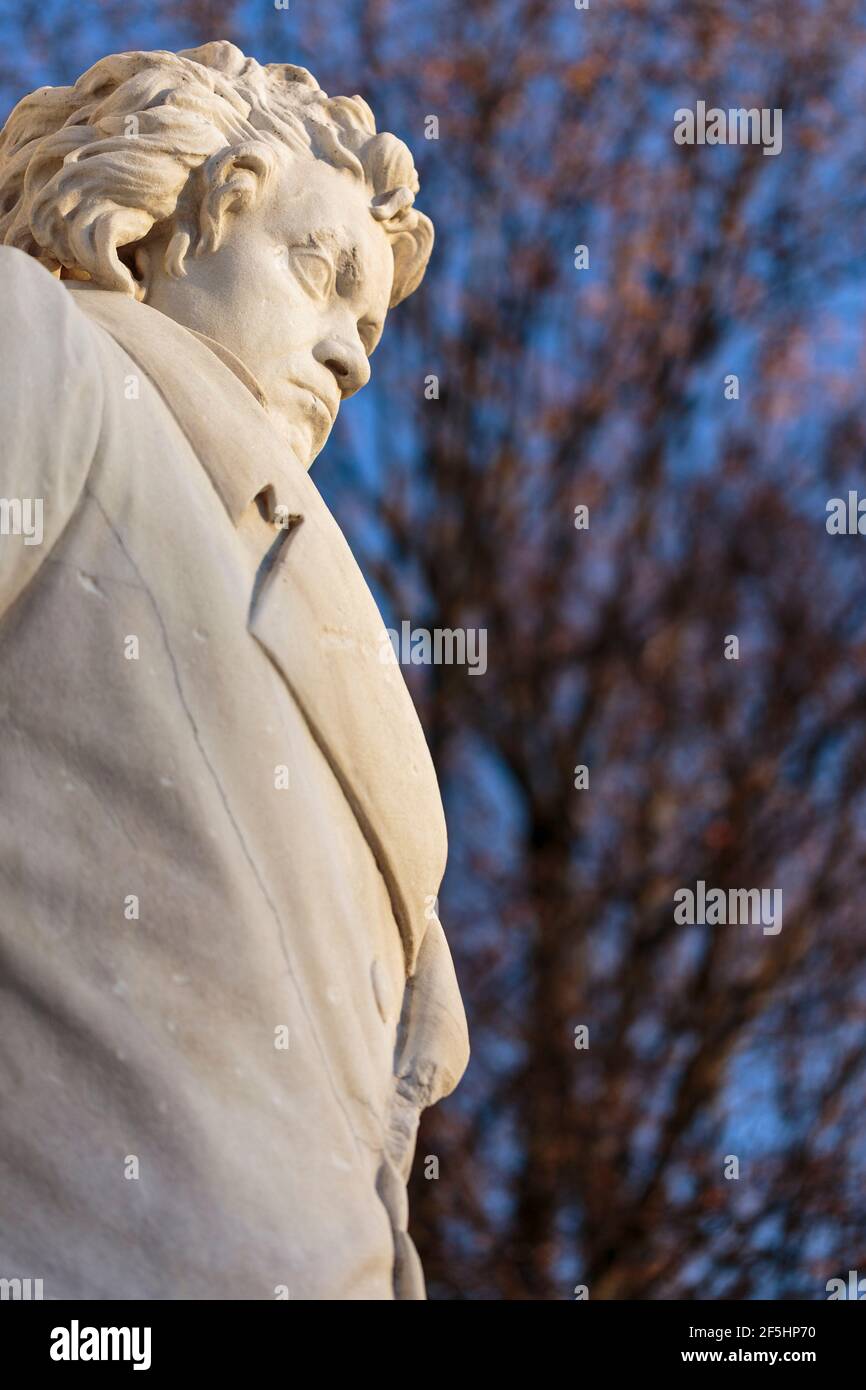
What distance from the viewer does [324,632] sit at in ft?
9.39

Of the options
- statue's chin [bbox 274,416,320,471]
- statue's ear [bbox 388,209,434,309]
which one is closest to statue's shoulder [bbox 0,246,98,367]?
statue's chin [bbox 274,416,320,471]

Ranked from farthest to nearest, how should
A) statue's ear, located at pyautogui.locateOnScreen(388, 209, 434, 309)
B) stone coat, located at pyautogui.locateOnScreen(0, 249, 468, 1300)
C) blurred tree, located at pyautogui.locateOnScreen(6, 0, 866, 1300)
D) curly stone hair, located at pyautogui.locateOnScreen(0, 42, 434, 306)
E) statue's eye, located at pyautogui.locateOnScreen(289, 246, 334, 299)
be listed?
blurred tree, located at pyautogui.locateOnScreen(6, 0, 866, 1300) → statue's ear, located at pyautogui.locateOnScreen(388, 209, 434, 309) → statue's eye, located at pyautogui.locateOnScreen(289, 246, 334, 299) → curly stone hair, located at pyautogui.locateOnScreen(0, 42, 434, 306) → stone coat, located at pyautogui.locateOnScreen(0, 249, 468, 1300)

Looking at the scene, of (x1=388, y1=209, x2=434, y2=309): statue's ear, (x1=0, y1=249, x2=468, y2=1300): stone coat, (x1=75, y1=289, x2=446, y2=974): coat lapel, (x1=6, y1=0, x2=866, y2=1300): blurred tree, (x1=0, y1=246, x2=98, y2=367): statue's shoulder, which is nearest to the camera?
(x1=0, y1=249, x2=468, y2=1300): stone coat

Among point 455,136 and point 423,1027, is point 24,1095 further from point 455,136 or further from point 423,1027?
point 455,136

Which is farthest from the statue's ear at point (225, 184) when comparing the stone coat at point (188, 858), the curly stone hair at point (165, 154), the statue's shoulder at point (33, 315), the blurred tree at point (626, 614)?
the blurred tree at point (626, 614)

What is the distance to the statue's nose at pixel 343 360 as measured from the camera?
3203 mm

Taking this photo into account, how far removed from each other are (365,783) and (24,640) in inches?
16.5

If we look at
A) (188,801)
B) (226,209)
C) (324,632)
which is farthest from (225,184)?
(188,801)

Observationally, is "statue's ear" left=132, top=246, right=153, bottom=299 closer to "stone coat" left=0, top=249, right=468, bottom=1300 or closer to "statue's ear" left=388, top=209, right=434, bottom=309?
"stone coat" left=0, top=249, right=468, bottom=1300

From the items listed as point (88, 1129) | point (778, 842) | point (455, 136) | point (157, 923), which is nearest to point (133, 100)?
point (157, 923)

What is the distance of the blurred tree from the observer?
8.52 m

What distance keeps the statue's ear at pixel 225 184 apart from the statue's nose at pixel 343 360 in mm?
179

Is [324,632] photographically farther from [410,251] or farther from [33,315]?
[410,251]

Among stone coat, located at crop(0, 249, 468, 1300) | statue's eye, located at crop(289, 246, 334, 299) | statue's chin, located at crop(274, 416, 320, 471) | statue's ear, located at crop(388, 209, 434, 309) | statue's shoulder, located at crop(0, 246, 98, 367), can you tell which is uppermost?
statue's ear, located at crop(388, 209, 434, 309)
